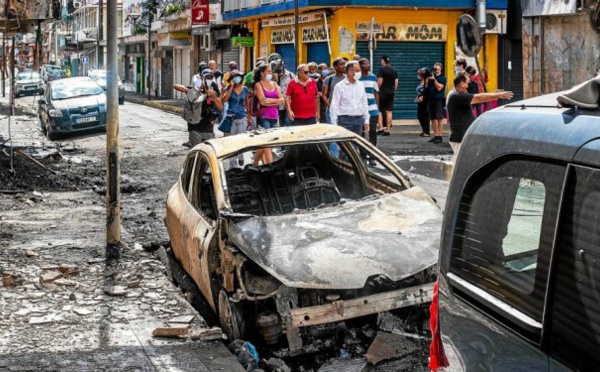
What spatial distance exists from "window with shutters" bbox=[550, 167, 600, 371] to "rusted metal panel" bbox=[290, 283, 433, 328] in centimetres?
325

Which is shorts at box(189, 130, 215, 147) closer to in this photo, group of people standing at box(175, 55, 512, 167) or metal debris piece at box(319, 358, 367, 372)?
group of people standing at box(175, 55, 512, 167)

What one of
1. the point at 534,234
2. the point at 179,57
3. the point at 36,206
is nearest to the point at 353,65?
the point at 36,206

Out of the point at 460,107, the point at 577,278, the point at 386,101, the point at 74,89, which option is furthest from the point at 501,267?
the point at 74,89

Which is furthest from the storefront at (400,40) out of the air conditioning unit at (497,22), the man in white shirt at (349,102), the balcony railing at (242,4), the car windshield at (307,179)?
the car windshield at (307,179)

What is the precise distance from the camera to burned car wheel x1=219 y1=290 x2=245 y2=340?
6.14m

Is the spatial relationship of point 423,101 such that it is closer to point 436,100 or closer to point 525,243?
point 436,100

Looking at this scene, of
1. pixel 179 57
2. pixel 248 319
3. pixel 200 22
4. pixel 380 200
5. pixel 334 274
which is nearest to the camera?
pixel 334 274

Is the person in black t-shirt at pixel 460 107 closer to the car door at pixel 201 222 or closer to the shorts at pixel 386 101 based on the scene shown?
the car door at pixel 201 222

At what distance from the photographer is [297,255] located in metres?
6.00

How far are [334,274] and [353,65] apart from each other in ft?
26.3

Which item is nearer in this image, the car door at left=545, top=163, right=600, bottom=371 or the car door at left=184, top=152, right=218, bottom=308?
the car door at left=545, top=163, right=600, bottom=371

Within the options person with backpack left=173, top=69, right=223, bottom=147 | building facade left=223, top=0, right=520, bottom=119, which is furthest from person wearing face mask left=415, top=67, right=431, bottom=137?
person with backpack left=173, top=69, right=223, bottom=147

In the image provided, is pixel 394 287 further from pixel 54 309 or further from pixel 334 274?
pixel 54 309

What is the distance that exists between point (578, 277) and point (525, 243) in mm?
356
